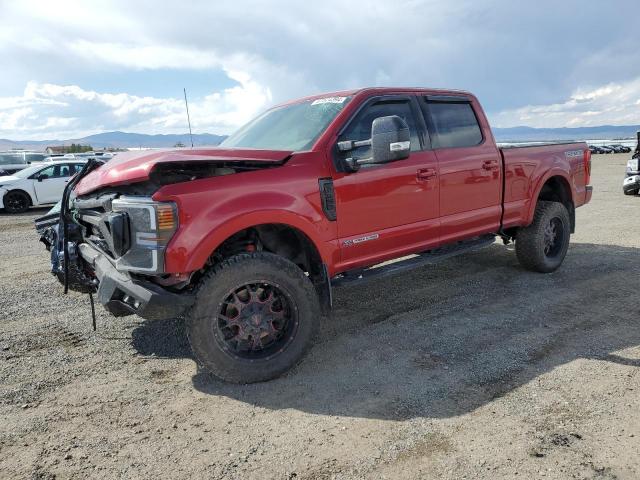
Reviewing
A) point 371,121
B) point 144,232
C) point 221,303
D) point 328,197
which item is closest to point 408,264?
point 328,197

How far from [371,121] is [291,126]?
0.69m

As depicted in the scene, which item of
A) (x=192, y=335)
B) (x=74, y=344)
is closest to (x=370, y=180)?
(x=192, y=335)

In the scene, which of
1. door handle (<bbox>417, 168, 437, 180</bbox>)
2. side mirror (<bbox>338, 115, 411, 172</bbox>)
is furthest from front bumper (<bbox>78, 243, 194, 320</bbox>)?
door handle (<bbox>417, 168, 437, 180</bbox>)

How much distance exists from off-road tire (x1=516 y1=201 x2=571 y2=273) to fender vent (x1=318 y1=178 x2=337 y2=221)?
2.99m

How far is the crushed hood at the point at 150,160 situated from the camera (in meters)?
3.09

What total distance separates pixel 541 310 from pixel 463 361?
145 centimetres

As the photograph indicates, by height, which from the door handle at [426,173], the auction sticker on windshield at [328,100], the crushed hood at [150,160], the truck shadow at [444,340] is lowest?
the truck shadow at [444,340]

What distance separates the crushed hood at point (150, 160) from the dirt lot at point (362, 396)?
54.1 inches

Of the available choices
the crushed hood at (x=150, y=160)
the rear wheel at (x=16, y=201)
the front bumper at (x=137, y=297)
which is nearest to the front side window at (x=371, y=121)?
the crushed hood at (x=150, y=160)

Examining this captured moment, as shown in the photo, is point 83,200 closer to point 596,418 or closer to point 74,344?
point 74,344

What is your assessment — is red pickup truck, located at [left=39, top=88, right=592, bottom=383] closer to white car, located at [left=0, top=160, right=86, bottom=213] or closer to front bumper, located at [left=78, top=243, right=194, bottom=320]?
front bumper, located at [left=78, top=243, right=194, bottom=320]

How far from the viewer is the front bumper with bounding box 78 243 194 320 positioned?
304 cm

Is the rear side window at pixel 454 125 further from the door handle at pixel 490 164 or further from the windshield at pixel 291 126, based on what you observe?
the windshield at pixel 291 126

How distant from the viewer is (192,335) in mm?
3135
